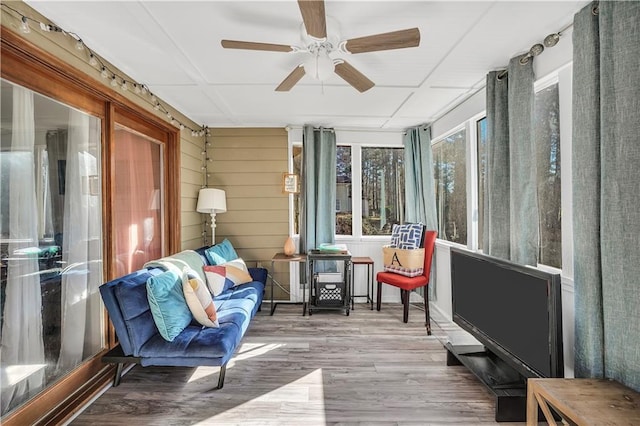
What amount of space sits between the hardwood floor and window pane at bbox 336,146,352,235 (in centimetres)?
174

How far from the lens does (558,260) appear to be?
7.28 feet

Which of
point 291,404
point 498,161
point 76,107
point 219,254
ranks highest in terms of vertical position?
point 76,107

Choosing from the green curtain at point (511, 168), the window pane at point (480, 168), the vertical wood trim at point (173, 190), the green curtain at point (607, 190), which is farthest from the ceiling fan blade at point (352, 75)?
the vertical wood trim at point (173, 190)

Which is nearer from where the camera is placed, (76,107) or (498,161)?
(76,107)

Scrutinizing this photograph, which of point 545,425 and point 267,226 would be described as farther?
point 267,226

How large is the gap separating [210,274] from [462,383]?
2494 mm

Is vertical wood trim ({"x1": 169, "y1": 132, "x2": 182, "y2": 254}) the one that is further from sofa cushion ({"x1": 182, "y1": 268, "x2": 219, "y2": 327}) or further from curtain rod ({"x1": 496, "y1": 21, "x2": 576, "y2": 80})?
curtain rod ({"x1": 496, "y1": 21, "x2": 576, "y2": 80})

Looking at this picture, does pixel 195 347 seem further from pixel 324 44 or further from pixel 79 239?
pixel 324 44

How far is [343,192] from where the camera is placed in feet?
15.1

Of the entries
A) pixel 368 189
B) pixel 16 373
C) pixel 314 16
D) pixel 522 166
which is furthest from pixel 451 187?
pixel 16 373

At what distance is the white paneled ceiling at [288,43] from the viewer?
180 centimetres

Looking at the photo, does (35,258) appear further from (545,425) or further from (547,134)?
(547,134)

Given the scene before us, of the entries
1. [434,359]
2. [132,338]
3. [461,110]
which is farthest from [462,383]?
[461,110]

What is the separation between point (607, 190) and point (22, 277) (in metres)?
3.25
